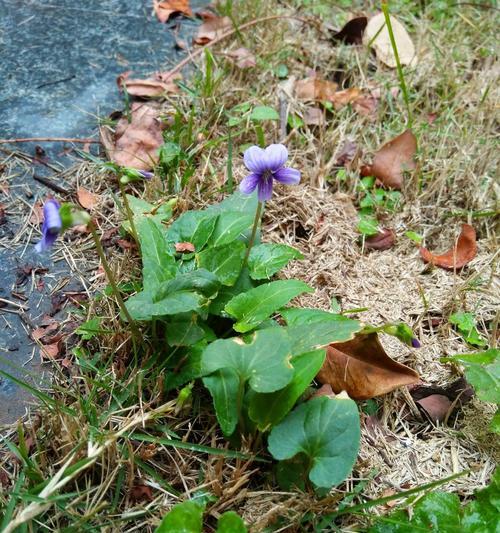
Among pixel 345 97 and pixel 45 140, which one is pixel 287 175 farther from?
pixel 345 97

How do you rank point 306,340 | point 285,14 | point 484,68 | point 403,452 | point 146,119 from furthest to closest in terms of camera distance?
1. point 285,14
2. point 484,68
3. point 146,119
4. point 403,452
5. point 306,340

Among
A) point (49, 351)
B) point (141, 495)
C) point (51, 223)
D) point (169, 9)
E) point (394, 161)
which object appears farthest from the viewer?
point (169, 9)

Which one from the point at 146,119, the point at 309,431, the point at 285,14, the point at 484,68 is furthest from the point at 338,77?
the point at 309,431

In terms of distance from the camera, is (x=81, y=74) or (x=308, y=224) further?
(x=81, y=74)

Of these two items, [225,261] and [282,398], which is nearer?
[282,398]

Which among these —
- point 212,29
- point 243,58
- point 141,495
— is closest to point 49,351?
point 141,495

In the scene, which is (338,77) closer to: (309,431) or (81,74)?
(81,74)
